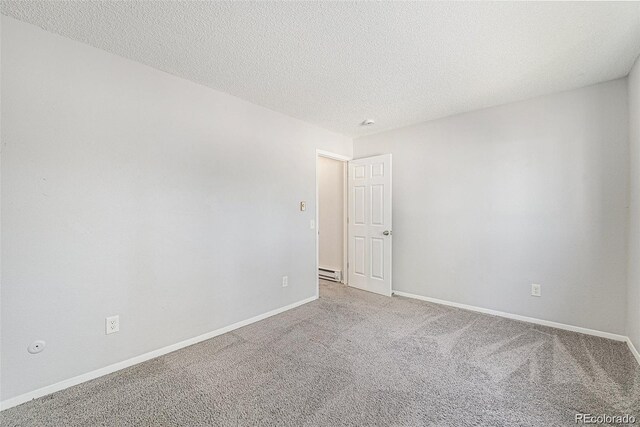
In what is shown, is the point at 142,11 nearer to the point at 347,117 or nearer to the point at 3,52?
the point at 3,52

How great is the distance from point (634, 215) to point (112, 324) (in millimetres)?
4278

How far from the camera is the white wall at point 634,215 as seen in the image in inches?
85.0

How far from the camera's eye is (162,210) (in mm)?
2307

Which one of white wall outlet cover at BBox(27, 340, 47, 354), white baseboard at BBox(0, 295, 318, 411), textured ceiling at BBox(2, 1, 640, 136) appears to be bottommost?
white baseboard at BBox(0, 295, 318, 411)

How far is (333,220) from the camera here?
4.77m

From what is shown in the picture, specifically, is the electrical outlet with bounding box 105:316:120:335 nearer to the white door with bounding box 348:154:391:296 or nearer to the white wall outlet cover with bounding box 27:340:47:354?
the white wall outlet cover with bounding box 27:340:47:354

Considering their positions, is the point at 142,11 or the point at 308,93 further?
the point at 308,93

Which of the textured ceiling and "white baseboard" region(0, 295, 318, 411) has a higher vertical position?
the textured ceiling

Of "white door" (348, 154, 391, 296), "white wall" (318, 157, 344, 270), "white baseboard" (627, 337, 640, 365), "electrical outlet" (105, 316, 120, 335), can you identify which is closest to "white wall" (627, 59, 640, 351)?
"white baseboard" (627, 337, 640, 365)

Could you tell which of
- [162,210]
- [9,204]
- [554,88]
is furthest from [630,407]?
[9,204]

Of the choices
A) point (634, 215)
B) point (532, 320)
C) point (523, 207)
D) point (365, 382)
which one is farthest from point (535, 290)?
point (365, 382)

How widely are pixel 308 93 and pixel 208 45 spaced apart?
104 cm

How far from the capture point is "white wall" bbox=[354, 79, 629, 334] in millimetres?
2506

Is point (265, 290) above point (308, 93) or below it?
below
